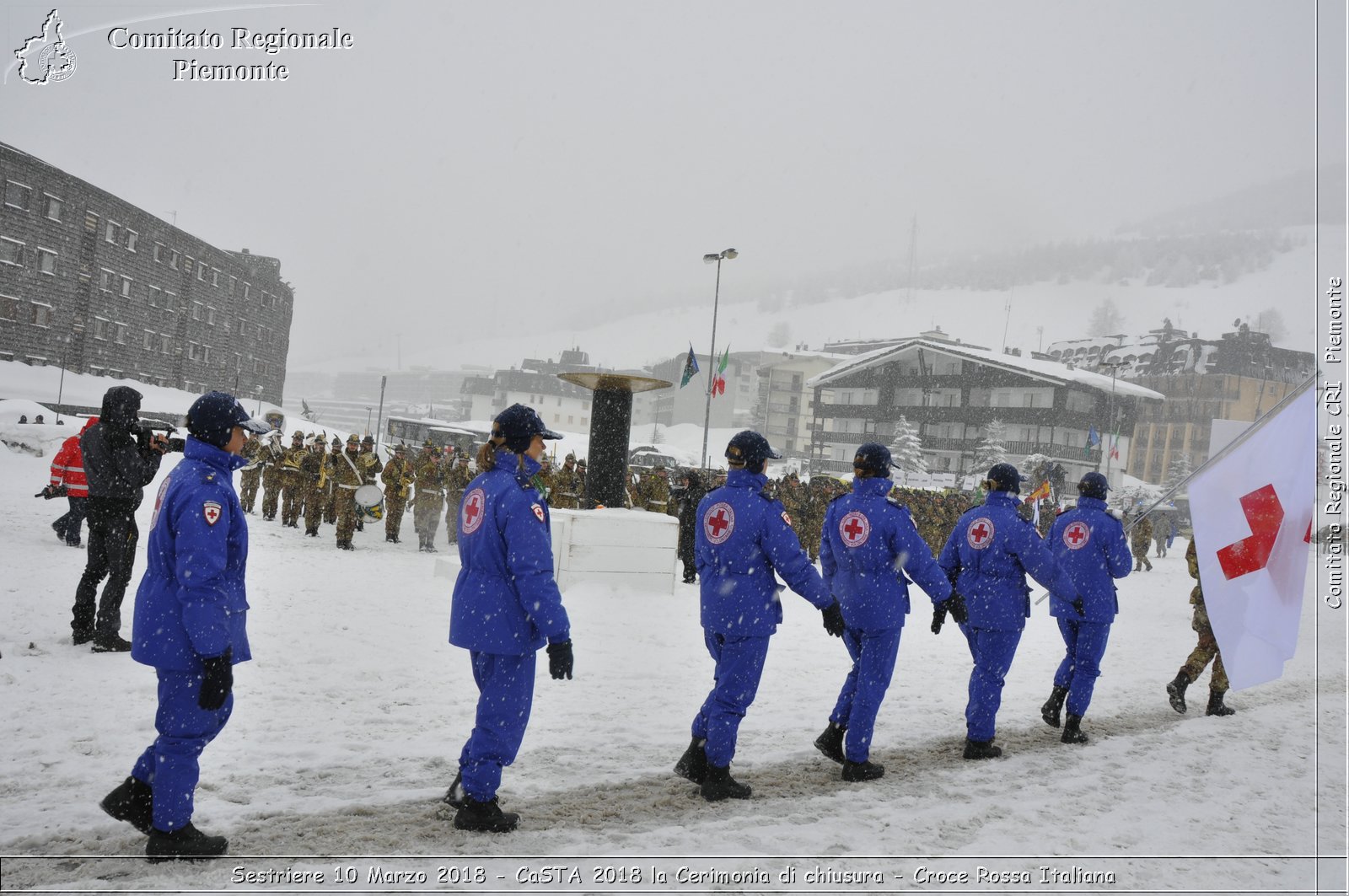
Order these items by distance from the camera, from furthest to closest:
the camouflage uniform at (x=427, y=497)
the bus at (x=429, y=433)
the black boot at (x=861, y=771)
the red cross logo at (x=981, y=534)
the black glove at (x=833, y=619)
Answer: the bus at (x=429, y=433)
the camouflage uniform at (x=427, y=497)
the red cross logo at (x=981, y=534)
the black boot at (x=861, y=771)
the black glove at (x=833, y=619)

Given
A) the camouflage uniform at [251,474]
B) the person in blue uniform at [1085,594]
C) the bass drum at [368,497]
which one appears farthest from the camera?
the camouflage uniform at [251,474]

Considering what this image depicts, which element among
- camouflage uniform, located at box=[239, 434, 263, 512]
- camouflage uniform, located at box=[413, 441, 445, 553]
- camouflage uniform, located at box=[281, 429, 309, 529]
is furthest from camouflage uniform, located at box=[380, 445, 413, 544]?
camouflage uniform, located at box=[239, 434, 263, 512]

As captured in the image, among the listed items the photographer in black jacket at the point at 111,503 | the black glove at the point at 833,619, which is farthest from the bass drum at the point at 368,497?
the black glove at the point at 833,619

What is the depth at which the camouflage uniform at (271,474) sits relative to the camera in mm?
15312

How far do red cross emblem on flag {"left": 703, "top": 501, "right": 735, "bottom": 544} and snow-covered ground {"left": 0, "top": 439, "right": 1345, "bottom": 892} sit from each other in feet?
4.52

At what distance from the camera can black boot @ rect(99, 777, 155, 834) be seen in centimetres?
330

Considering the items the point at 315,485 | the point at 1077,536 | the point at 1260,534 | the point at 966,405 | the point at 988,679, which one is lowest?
the point at 988,679

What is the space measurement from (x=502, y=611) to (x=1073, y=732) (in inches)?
180

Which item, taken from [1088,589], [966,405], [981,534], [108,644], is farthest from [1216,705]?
[966,405]

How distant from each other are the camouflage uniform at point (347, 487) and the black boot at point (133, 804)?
10358mm

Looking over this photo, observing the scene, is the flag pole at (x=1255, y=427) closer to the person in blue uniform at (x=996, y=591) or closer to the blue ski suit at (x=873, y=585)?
the person in blue uniform at (x=996, y=591)

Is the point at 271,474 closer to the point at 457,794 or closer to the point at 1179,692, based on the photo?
the point at 457,794

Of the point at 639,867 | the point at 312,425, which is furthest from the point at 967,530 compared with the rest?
the point at 312,425

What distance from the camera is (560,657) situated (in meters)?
3.51
